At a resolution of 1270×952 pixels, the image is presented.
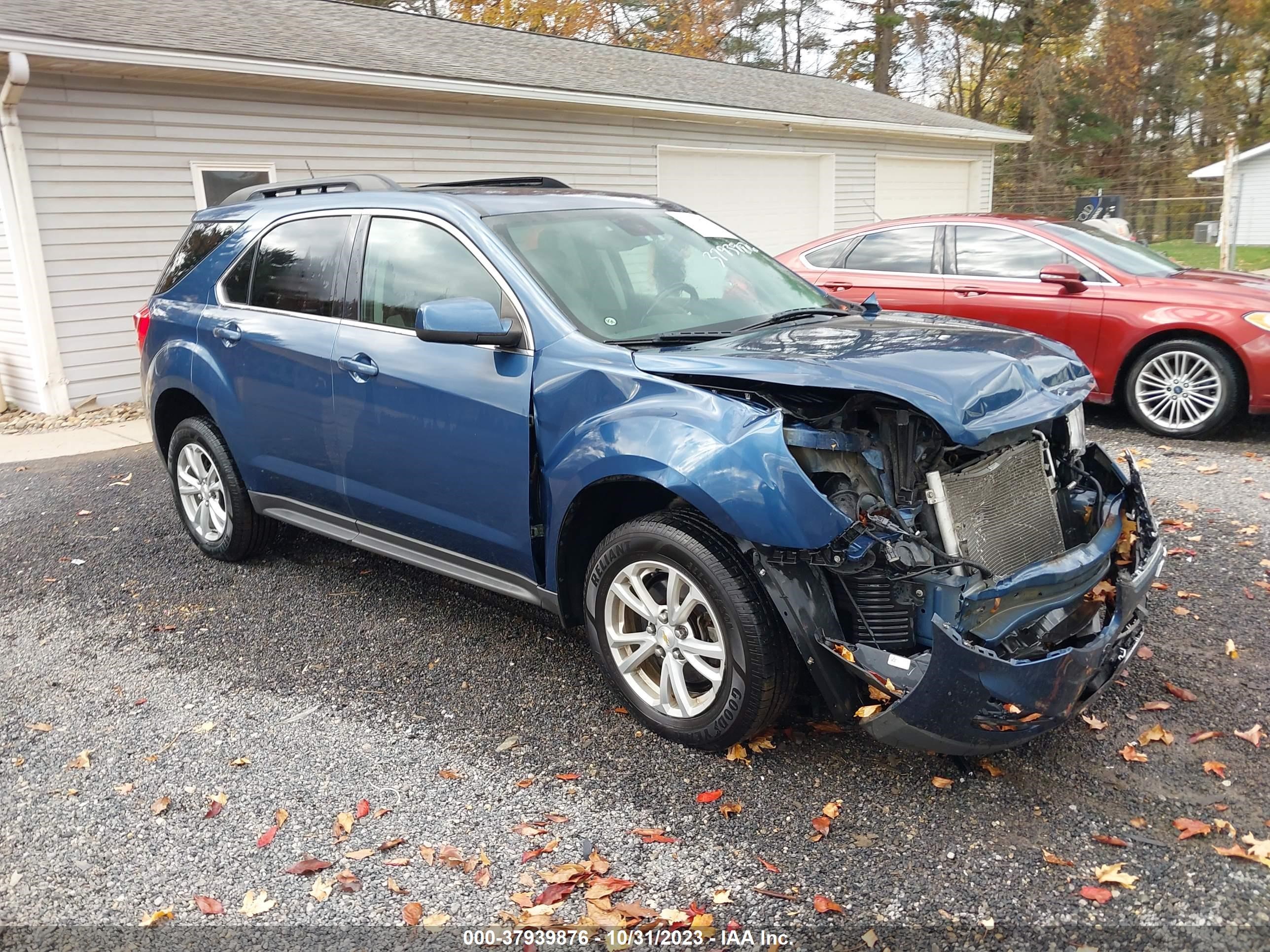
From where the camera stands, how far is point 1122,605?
3162mm

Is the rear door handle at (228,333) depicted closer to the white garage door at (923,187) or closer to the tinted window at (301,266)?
the tinted window at (301,266)

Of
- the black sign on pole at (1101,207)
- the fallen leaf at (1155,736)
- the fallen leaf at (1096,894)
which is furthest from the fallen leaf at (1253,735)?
the black sign on pole at (1101,207)

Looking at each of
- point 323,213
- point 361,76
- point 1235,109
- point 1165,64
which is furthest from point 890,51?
point 323,213

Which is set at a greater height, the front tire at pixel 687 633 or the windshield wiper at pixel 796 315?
the windshield wiper at pixel 796 315

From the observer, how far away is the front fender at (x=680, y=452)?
2.94 meters

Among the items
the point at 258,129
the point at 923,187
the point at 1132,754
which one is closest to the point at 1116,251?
the point at 1132,754

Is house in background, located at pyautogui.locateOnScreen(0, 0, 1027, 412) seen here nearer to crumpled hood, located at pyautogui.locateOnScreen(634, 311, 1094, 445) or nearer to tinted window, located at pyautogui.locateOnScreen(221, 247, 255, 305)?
tinted window, located at pyautogui.locateOnScreen(221, 247, 255, 305)

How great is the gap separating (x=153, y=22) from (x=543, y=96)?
435cm

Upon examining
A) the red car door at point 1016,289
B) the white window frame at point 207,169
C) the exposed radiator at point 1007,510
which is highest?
the white window frame at point 207,169

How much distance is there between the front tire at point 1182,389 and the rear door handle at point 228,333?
6075 mm

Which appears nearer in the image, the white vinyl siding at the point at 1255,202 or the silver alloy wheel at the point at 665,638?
the silver alloy wheel at the point at 665,638

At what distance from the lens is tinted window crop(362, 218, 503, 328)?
3.95 meters

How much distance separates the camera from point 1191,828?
9.45 feet

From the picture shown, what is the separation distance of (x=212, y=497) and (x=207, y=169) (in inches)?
242
